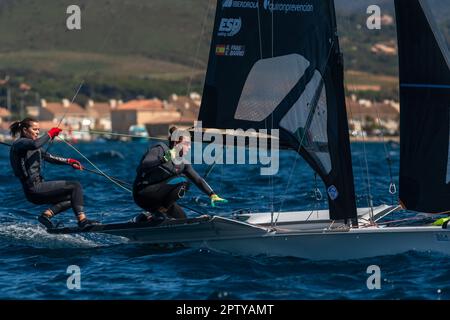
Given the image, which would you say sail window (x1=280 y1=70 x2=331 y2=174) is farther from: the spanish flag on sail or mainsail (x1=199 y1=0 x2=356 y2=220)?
the spanish flag on sail

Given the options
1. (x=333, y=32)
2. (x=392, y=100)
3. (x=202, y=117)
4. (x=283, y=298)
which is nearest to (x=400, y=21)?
(x=333, y=32)

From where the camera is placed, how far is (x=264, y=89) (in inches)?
516

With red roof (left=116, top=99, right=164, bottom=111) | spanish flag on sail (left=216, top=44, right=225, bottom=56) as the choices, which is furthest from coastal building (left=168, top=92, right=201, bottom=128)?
spanish flag on sail (left=216, top=44, right=225, bottom=56)

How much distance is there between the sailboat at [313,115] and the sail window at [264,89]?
0.01 metres

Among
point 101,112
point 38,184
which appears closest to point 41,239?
point 38,184

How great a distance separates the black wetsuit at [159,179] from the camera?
12.5m

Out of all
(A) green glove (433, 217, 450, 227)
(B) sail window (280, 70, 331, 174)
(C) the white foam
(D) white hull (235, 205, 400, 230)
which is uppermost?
(B) sail window (280, 70, 331, 174)

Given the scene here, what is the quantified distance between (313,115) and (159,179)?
6.83 feet

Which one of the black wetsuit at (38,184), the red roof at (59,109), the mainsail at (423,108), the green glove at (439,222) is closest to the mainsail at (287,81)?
the mainsail at (423,108)

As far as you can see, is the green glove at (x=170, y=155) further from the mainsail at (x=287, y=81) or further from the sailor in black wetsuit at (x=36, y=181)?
the sailor in black wetsuit at (x=36, y=181)

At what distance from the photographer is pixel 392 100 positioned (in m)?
126

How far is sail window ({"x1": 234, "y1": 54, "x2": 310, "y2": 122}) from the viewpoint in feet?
42.6

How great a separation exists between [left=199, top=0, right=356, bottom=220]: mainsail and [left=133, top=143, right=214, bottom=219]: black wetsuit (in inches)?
34.6
